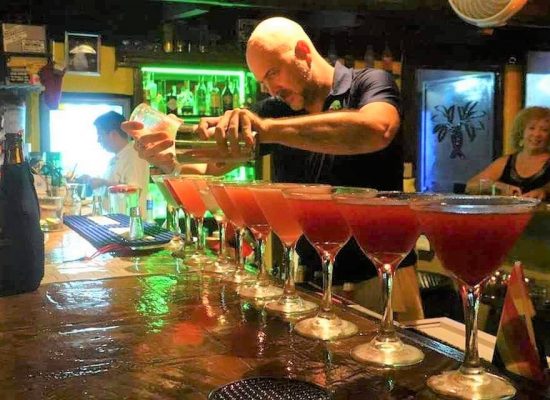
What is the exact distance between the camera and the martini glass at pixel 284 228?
4.83ft

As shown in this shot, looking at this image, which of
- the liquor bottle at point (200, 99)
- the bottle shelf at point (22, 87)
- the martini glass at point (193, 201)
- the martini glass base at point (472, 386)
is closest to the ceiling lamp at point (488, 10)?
the martini glass at point (193, 201)

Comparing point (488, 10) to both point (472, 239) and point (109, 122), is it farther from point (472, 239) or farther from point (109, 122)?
point (109, 122)

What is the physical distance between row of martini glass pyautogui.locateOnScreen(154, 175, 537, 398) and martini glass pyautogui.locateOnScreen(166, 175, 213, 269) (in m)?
0.48

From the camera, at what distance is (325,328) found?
1282mm

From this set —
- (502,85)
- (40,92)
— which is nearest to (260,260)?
(40,92)

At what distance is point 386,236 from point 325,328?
0.24 metres

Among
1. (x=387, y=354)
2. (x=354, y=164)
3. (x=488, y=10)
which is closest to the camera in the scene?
(x=387, y=354)

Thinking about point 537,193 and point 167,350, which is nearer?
point 167,350

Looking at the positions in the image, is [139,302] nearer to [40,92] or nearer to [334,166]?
[334,166]

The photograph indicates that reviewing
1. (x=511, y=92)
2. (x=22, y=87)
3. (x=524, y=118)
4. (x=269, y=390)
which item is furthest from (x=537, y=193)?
(x=22, y=87)

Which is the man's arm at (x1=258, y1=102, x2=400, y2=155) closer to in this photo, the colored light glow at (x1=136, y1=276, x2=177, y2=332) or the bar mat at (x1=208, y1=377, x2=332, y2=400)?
the colored light glow at (x1=136, y1=276, x2=177, y2=332)

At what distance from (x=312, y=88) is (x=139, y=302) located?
1316 millimetres

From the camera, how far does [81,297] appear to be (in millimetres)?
1683

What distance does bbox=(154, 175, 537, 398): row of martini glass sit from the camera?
0.97 meters
